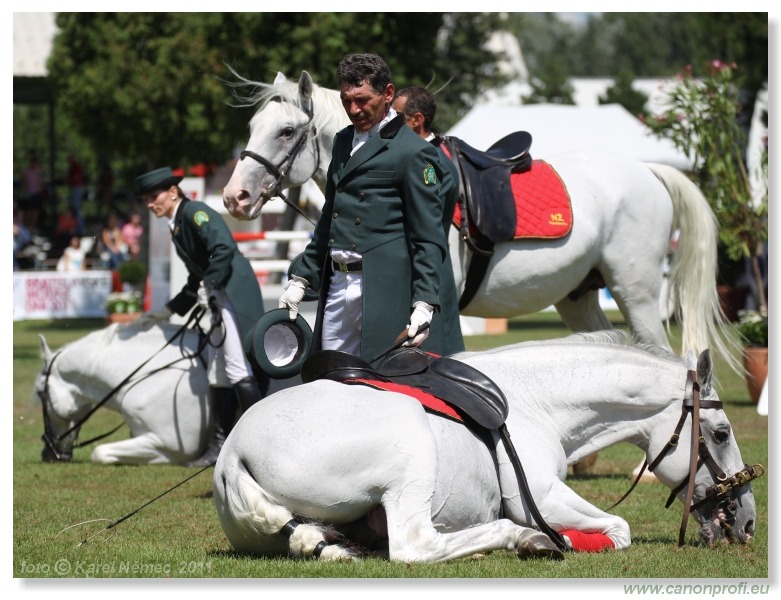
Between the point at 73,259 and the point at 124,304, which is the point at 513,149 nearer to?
the point at 124,304

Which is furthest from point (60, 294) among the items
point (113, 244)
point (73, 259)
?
point (113, 244)

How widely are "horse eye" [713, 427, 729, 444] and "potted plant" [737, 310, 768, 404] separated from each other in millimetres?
5987

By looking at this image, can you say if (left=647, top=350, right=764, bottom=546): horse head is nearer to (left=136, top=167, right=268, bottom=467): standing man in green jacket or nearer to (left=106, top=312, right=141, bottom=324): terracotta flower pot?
(left=136, top=167, right=268, bottom=467): standing man in green jacket

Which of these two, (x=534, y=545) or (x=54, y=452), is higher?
(x=534, y=545)

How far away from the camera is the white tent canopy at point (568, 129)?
2117 centimetres

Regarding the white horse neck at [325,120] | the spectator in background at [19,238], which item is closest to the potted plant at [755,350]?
the white horse neck at [325,120]

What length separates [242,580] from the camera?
4602 millimetres

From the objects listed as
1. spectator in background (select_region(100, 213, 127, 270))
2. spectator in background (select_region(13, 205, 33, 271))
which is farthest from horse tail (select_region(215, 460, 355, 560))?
spectator in background (select_region(13, 205, 33, 271))

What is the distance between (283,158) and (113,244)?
1914 cm

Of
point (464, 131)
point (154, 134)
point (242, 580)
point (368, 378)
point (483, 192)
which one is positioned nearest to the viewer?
point (242, 580)

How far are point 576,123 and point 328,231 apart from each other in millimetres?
16715

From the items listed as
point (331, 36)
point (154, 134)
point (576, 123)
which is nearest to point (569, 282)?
point (331, 36)

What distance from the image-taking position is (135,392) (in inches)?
342

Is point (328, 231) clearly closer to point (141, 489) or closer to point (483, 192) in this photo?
point (483, 192)
